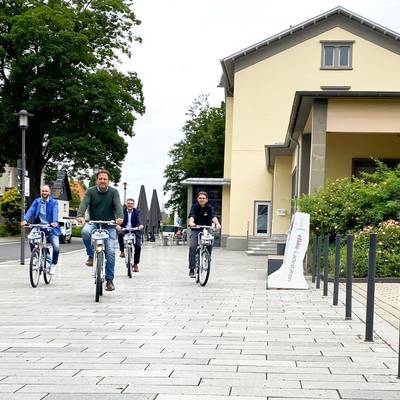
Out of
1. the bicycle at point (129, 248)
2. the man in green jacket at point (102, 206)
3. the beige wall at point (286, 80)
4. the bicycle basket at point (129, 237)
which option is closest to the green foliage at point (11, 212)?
the beige wall at point (286, 80)

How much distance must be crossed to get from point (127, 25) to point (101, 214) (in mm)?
36256

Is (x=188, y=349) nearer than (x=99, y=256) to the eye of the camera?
Yes

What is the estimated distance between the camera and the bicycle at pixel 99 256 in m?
9.32

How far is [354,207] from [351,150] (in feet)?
30.8

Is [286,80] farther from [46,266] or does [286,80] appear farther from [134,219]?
[46,266]

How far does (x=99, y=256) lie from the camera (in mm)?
9383

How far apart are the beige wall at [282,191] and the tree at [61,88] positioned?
12113 mm

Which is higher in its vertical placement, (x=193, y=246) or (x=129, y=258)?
(x=193, y=246)

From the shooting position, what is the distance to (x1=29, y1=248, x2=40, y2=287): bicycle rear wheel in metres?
11.3

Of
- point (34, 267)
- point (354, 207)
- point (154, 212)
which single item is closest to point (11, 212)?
point (154, 212)

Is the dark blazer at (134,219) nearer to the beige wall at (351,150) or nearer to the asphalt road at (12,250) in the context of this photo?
the asphalt road at (12,250)

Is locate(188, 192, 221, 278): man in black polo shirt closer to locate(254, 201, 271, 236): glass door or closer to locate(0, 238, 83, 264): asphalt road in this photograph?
locate(0, 238, 83, 264): asphalt road

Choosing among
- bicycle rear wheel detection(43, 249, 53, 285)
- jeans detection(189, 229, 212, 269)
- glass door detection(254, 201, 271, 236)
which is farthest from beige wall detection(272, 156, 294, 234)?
bicycle rear wheel detection(43, 249, 53, 285)

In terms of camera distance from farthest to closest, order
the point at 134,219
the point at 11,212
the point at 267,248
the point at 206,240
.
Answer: the point at 11,212, the point at 267,248, the point at 134,219, the point at 206,240
